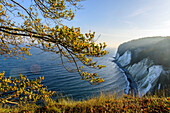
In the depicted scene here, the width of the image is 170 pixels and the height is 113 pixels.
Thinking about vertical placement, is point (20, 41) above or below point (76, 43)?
above

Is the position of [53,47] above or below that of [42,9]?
below

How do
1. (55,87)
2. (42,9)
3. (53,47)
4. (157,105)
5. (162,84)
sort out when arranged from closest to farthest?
(53,47) → (42,9) → (157,105) → (162,84) → (55,87)

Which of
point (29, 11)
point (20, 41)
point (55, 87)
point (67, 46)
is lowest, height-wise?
point (55, 87)

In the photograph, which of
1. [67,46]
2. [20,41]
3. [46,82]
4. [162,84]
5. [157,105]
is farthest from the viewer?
[46,82]

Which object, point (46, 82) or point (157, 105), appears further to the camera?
point (46, 82)

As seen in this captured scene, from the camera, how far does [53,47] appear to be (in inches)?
139

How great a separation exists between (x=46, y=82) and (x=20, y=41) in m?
24.5

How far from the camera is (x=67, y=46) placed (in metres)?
3.08

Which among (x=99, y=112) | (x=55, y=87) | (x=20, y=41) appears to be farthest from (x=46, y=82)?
(x=99, y=112)

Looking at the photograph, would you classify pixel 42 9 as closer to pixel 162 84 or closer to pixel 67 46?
pixel 67 46

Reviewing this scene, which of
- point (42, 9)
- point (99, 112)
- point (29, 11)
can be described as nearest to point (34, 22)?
point (29, 11)

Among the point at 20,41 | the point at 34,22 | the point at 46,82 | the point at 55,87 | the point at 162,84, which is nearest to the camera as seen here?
the point at 34,22

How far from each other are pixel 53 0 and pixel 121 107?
228 inches

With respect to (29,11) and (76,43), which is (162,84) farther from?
(29,11)
